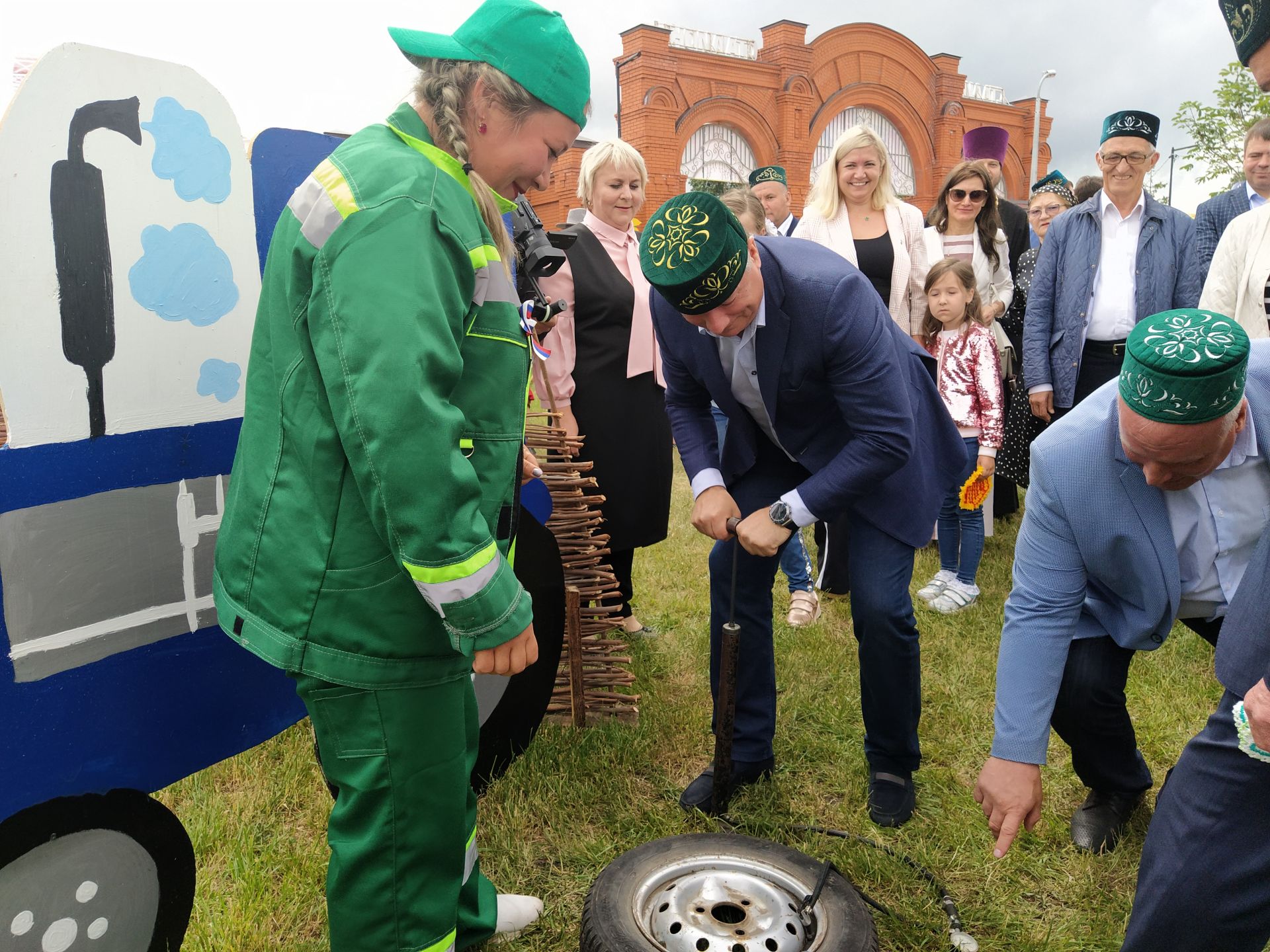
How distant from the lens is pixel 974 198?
4.89 metres

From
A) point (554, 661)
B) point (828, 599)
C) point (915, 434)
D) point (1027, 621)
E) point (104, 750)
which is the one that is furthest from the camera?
point (828, 599)

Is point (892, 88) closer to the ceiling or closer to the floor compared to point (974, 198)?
closer to the ceiling

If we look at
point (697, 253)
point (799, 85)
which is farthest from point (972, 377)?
point (799, 85)

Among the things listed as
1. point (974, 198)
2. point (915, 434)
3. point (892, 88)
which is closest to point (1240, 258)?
point (974, 198)

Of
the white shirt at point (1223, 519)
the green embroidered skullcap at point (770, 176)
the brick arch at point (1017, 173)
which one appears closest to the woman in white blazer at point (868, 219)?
the green embroidered skullcap at point (770, 176)

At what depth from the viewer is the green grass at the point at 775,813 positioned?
2291mm

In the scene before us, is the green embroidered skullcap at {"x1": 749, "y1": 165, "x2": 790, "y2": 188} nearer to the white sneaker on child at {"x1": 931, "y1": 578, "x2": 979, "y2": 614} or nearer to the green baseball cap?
the white sneaker on child at {"x1": 931, "y1": 578, "x2": 979, "y2": 614}

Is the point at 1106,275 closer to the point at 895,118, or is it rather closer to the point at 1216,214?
the point at 1216,214

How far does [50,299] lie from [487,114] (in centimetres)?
87

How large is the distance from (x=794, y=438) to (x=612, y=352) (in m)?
1.21

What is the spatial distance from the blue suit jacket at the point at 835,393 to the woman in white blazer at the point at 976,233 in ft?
7.60

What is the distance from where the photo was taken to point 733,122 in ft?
78.2

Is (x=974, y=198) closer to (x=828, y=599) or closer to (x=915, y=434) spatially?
(x=828, y=599)

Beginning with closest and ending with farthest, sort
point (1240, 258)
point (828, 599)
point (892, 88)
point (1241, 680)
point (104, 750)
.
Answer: point (1241, 680) → point (104, 750) → point (1240, 258) → point (828, 599) → point (892, 88)
